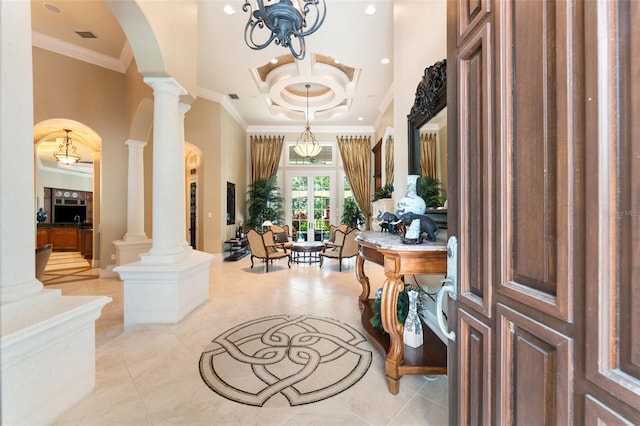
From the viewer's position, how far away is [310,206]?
8617mm

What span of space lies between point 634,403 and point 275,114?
308 inches

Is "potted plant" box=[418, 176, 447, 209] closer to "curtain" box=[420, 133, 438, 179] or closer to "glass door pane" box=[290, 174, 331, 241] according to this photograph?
"curtain" box=[420, 133, 438, 179]

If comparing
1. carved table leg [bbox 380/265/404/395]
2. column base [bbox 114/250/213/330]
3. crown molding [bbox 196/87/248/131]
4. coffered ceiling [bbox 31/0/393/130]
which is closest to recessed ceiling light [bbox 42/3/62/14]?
coffered ceiling [bbox 31/0/393/130]

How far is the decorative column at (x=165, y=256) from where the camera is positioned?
2859 mm

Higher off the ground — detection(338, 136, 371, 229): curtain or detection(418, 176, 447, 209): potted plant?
detection(338, 136, 371, 229): curtain

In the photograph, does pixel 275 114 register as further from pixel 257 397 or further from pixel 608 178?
pixel 608 178

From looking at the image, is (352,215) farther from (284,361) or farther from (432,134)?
(284,361)

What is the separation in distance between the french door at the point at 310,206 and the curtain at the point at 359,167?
0.70 meters

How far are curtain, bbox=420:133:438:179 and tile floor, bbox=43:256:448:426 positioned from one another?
1.69 m

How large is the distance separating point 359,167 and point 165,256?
249 inches

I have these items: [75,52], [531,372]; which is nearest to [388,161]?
[531,372]

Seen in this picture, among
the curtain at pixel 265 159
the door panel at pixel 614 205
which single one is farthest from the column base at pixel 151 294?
the curtain at pixel 265 159

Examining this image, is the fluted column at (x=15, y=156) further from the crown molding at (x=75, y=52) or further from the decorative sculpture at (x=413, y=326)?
Answer: the crown molding at (x=75, y=52)

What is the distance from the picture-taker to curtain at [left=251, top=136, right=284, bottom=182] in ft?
27.3
